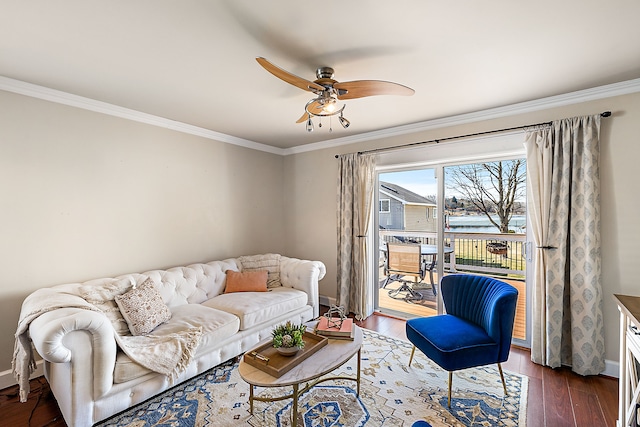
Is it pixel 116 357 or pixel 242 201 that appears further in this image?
pixel 242 201

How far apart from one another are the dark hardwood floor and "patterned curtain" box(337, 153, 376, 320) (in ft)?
5.79

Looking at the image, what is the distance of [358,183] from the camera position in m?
4.00

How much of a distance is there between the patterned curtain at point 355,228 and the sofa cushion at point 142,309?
226 centimetres

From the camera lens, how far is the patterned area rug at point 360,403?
198 centimetres

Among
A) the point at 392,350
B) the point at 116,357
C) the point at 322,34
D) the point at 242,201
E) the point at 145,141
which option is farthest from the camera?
the point at 242,201

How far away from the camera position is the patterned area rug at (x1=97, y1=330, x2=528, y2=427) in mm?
1979

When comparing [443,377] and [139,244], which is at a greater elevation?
[139,244]

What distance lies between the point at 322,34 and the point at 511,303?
2309 millimetres

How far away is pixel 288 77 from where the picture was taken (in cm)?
185

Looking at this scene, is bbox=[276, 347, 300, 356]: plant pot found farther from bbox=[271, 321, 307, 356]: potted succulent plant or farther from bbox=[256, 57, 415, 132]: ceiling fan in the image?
bbox=[256, 57, 415, 132]: ceiling fan

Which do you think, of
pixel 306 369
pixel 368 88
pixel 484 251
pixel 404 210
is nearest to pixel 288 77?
pixel 368 88

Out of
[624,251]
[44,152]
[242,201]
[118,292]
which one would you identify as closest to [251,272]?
[242,201]

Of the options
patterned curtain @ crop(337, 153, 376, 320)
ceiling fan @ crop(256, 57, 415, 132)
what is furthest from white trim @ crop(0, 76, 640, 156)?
ceiling fan @ crop(256, 57, 415, 132)

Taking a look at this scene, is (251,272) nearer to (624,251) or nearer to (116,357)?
(116,357)
